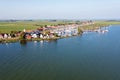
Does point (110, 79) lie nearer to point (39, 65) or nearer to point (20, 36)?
point (39, 65)

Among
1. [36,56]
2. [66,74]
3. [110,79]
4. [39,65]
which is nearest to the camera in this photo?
[110,79]

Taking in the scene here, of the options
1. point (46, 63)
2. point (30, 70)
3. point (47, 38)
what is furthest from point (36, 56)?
point (47, 38)

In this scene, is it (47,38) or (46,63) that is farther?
(47,38)

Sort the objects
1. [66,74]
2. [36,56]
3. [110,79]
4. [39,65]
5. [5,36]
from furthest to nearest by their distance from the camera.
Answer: [5,36] < [36,56] < [39,65] < [66,74] < [110,79]

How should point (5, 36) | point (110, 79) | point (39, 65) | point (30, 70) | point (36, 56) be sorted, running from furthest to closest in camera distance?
point (5, 36) → point (36, 56) → point (39, 65) → point (30, 70) → point (110, 79)

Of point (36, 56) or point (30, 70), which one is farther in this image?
point (36, 56)

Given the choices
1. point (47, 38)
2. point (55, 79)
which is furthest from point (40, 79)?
point (47, 38)

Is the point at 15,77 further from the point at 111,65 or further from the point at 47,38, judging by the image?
the point at 47,38

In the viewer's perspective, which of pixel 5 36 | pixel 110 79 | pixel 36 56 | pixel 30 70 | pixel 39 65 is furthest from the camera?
pixel 5 36

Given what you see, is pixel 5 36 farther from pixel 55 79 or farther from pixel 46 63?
pixel 55 79
